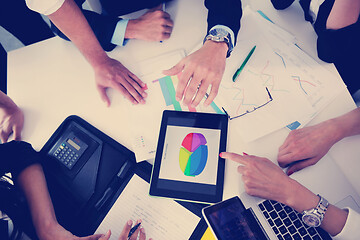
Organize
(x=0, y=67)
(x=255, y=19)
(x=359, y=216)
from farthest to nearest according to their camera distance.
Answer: (x=0, y=67), (x=255, y=19), (x=359, y=216)

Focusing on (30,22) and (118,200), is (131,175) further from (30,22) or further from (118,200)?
(30,22)

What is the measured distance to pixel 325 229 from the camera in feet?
2.30

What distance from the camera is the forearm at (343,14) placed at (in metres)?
0.82

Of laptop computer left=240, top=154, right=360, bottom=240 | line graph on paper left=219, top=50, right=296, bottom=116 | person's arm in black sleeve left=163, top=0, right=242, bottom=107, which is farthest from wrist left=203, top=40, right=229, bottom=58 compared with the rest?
laptop computer left=240, top=154, right=360, bottom=240

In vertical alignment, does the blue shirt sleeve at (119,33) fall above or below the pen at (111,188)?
above

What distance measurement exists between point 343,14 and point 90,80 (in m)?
0.97

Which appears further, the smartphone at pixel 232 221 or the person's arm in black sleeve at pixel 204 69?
the person's arm in black sleeve at pixel 204 69

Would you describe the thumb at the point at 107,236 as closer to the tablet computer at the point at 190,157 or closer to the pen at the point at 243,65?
the tablet computer at the point at 190,157

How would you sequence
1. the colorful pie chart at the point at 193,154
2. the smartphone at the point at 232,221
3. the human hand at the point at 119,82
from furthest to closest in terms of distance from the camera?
1. the human hand at the point at 119,82
2. the colorful pie chart at the point at 193,154
3. the smartphone at the point at 232,221

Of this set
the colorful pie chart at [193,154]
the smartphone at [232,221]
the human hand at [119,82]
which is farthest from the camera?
the human hand at [119,82]

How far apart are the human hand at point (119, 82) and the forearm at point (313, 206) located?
0.59 metres

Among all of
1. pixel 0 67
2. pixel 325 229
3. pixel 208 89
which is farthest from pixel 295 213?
pixel 0 67

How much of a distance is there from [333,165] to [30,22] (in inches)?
64.9

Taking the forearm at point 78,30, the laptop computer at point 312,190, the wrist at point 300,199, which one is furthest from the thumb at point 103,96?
the wrist at point 300,199
